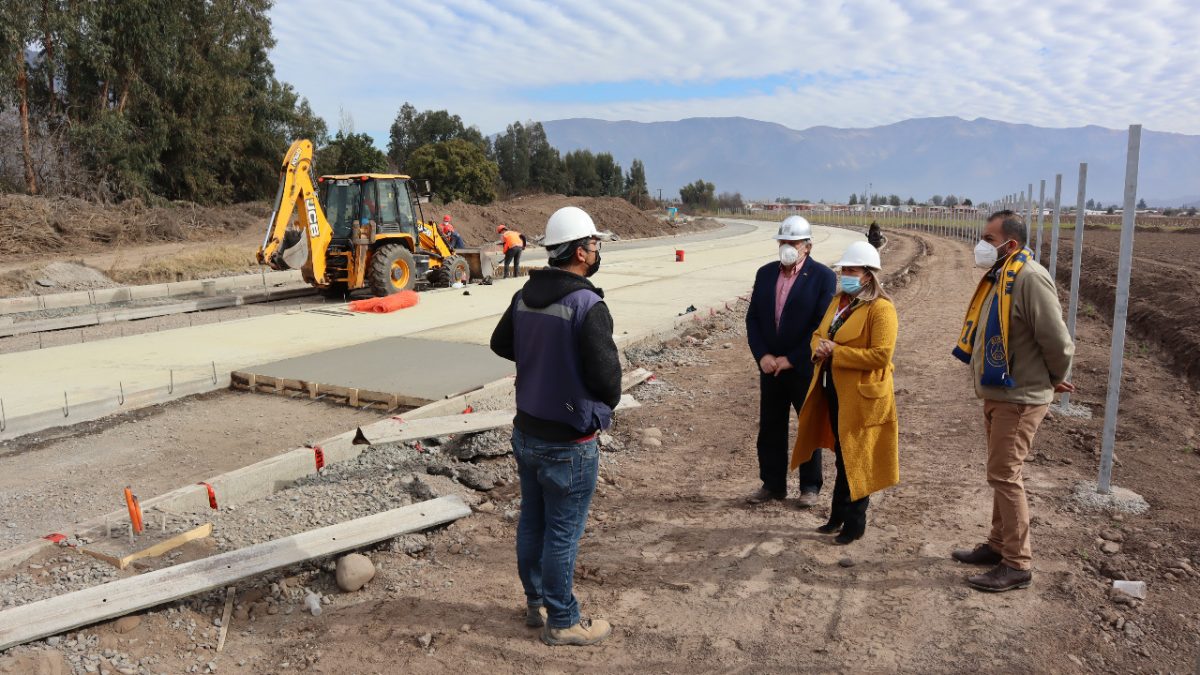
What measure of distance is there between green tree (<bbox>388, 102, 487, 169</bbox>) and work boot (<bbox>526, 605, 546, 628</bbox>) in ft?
195

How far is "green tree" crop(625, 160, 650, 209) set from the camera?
222 feet

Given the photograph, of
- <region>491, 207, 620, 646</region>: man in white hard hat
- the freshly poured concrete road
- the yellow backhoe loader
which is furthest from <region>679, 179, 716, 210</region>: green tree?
<region>491, 207, 620, 646</region>: man in white hard hat

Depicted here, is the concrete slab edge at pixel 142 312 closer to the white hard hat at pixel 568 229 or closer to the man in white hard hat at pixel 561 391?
the man in white hard hat at pixel 561 391

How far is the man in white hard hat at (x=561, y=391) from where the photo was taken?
3.40 m

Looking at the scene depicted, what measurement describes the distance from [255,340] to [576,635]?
8.59m

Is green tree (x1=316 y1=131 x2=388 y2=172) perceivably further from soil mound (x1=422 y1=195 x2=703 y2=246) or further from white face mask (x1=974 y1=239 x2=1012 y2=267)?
white face mask (x1=974 y1=239 x2=1012 y2=267)

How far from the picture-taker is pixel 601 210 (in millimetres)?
44719

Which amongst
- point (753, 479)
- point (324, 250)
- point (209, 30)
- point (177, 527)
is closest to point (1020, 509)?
point (753, 479)

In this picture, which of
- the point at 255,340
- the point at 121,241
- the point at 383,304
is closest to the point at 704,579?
the point at 255,340

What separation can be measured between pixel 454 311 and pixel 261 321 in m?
3.03

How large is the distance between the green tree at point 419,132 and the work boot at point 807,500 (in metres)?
58.1

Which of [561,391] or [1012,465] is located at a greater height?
[561,391]

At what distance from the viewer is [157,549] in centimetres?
459

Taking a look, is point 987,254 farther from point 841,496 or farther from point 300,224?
point 300,224
